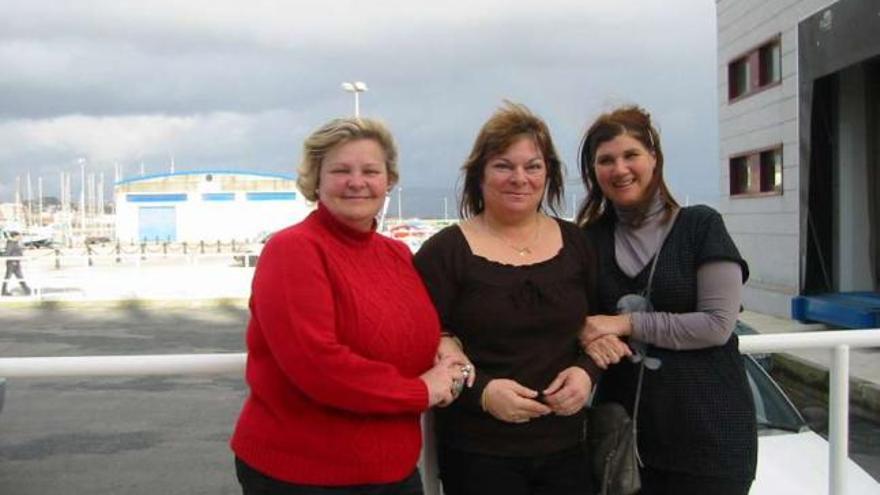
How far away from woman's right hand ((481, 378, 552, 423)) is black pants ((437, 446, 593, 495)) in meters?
0.15

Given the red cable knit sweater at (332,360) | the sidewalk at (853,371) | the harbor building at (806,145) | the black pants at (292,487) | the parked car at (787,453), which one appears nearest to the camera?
the red cable knit sweater at (332,360)

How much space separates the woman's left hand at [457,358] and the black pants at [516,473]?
0.83ft

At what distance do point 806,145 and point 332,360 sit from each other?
15.0 metres

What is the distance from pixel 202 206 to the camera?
1997 inches

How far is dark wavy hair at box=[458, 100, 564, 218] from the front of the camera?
8.14 ft

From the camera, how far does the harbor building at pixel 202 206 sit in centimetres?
4988

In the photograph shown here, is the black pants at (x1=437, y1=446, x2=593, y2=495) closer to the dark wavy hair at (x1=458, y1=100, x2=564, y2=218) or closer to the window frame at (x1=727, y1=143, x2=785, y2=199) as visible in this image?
the dark wavy hair at (x1=458, y1=100, x2=564, y2=218)

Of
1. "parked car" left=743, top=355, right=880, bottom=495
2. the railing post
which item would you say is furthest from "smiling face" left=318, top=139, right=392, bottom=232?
"parked car" left=743, top=355, right=880, bottom=495

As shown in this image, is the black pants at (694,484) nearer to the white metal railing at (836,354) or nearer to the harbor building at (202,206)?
the white metal railing at (836,354)

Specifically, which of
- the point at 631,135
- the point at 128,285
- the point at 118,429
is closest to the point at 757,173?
the point at 118,429

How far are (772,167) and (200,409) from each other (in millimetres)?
14160

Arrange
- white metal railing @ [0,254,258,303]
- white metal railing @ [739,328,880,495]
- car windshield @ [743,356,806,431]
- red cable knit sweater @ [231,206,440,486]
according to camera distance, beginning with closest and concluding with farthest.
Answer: red cable knit sweater @ [231,206,440,486] < white metal railing @ [739,328,880,495] < car windshield @ [743,356,806,431] < white metal railing @ [0,254,258,303]

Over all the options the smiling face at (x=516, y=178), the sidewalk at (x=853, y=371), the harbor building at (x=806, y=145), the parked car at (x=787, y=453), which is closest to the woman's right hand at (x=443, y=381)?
the smiling face at (x=516, y=178)

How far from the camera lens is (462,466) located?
97.7 inches
